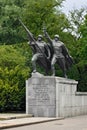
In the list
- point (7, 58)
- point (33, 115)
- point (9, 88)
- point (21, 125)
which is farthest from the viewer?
point (7, 58)

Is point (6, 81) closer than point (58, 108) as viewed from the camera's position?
No

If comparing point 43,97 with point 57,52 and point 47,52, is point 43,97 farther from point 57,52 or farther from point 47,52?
point 57,52

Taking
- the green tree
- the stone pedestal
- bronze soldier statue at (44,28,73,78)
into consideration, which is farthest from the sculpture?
the green tree

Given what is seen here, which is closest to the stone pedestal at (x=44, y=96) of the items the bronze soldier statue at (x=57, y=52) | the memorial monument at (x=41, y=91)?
the memorial monument at (x=41, y=91)

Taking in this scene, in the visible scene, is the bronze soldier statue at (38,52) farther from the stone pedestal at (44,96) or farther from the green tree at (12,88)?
the green tree at (12,88)

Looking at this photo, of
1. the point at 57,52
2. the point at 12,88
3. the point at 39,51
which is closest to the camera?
the point at 39,51

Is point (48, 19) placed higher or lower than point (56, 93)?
higher

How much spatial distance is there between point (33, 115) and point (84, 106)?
7.63 metres

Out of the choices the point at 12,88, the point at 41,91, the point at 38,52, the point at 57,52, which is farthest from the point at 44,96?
the point at 12,88

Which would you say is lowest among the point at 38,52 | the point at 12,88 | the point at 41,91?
the point at 41,91

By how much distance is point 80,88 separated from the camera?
166 ft

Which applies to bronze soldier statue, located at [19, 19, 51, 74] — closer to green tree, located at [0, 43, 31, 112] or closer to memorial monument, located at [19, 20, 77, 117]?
memorial monument, located at [19, 20, 77, 117]

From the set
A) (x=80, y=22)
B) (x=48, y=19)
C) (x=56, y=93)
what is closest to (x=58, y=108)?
(x=56, y=93)

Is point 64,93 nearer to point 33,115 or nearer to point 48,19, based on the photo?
point 33,115
